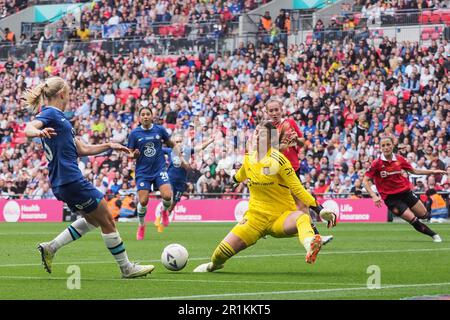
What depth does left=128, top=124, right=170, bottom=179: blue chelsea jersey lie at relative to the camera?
21.8 metres

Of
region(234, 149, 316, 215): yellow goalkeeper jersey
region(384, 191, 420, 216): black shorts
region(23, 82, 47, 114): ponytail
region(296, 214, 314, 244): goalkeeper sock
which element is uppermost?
region(23, 82, 47, 114): ponytail

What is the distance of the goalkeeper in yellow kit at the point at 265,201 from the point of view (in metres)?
13.2

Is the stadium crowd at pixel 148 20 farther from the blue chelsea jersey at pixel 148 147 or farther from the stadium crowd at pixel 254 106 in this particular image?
the blue chelsea jersey at pixel 148 147

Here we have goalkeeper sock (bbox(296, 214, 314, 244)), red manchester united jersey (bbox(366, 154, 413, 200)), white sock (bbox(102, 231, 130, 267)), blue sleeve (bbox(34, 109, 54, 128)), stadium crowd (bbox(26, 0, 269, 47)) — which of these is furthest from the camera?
stadium crowd (bbox(26, 0, 269, 47))

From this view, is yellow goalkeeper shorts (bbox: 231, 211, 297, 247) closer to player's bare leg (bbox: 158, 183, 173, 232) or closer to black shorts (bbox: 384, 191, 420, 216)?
black shorts (bbox: 384, 191, 420, 216)

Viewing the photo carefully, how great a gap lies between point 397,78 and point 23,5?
24.8m

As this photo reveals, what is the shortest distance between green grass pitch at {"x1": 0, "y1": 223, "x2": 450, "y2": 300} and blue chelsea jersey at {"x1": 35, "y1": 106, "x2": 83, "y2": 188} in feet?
4.00

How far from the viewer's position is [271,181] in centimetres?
1334

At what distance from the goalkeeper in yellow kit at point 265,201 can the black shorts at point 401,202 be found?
7.29m

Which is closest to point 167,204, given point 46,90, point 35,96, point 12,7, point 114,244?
point 114,244

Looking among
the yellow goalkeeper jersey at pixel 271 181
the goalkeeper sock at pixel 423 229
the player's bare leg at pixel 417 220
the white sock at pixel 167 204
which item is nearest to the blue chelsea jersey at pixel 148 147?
the white sock at pixel 167 204

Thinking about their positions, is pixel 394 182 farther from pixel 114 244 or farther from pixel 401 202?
pixel 114 244

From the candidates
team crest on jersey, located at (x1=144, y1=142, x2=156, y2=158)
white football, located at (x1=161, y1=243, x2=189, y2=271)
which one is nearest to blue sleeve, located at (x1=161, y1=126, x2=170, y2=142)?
team crest on jersey, located at (x1=144, y1=142, x2=156, y2=158)
